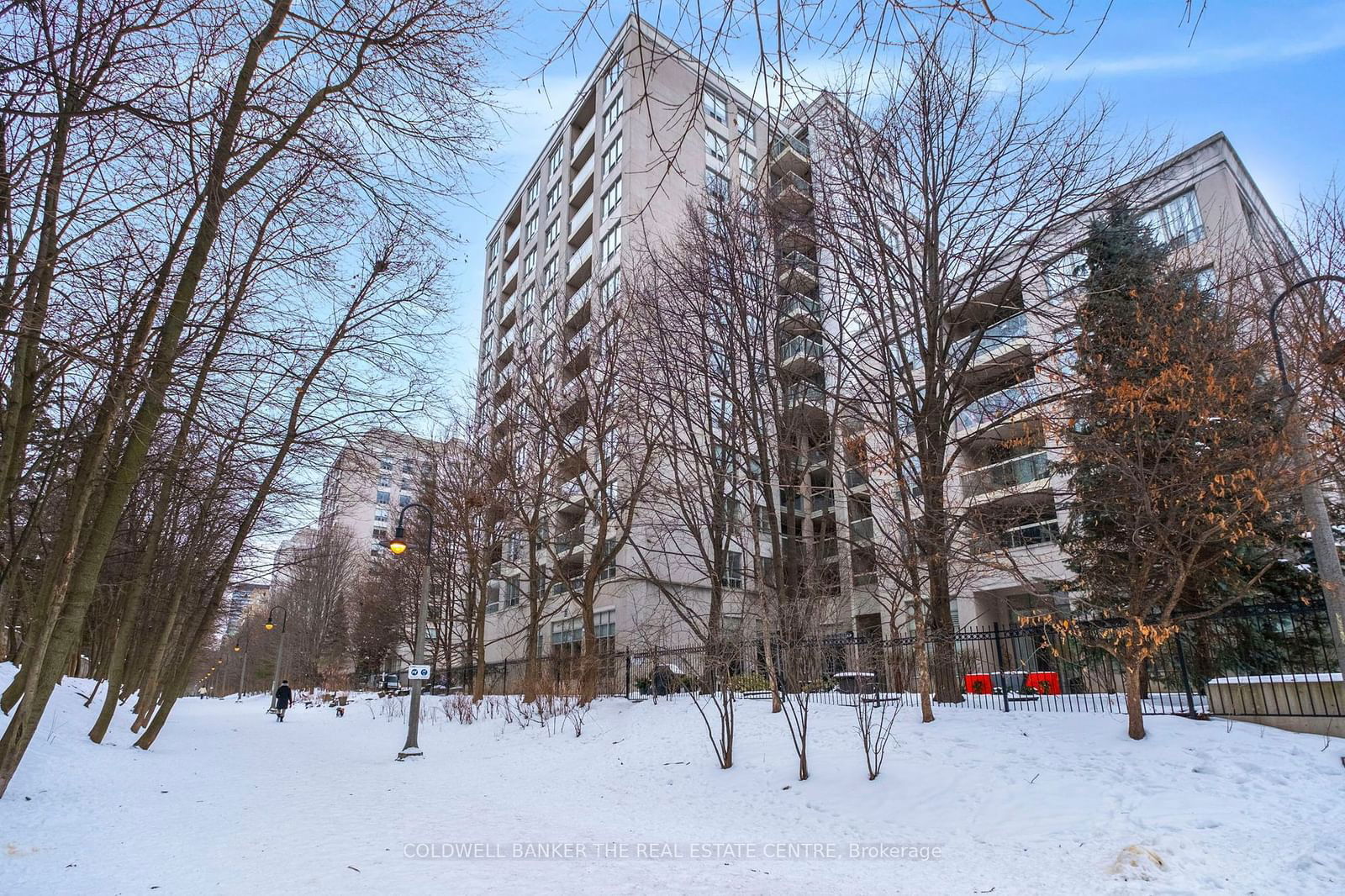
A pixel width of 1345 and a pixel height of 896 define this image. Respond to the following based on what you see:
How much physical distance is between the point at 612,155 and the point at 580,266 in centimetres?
632

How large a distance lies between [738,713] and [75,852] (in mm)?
9727

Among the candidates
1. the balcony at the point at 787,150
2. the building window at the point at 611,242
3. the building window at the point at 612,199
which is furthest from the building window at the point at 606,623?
the balcony at the point at 787,150

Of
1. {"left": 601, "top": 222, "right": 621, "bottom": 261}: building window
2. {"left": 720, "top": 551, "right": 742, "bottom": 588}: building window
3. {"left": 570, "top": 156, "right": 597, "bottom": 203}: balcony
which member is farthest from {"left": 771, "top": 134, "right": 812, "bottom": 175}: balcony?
{"left": 570, "top": 156, "right": 597, "bottom": 203}: balcony

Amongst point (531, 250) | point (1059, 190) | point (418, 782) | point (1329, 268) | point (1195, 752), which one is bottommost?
point (418, 782)

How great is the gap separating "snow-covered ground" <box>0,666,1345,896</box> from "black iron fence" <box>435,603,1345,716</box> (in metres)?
0.82

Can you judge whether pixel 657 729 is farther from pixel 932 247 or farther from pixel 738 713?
pixel 932 247

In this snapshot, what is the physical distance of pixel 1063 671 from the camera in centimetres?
1825

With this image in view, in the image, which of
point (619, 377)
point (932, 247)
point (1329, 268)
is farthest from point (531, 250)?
point (1329, 268)

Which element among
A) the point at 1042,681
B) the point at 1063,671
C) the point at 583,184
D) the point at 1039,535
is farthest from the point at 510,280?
the point at 1042,681

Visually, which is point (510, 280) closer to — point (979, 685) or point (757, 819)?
point (979, 685)

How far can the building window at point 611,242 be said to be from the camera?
37.1 meters

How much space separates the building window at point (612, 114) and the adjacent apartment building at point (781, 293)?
9cm

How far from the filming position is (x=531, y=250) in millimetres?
49219

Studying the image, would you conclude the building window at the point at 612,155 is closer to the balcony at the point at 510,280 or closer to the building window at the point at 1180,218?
the balcony at the point at 510,280
